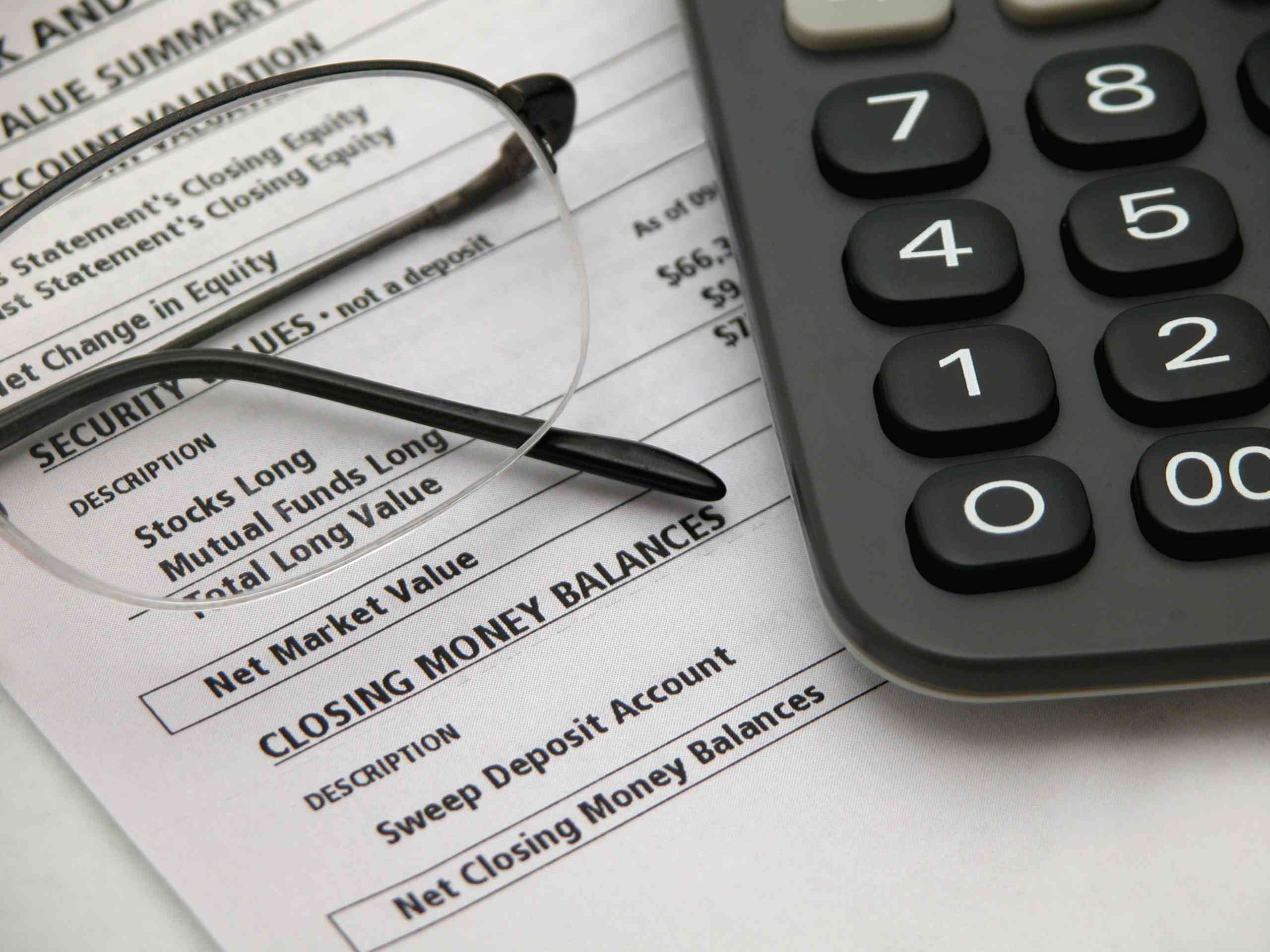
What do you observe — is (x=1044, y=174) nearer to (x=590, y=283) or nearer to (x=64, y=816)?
(x=590, y=283)

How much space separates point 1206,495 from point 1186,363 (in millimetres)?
30

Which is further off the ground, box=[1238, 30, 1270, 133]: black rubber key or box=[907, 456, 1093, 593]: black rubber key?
box=[1238, 30, 1270, 133]: black rubber key

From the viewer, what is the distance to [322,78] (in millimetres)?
293

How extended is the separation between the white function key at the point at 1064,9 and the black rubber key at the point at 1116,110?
14 millimetres

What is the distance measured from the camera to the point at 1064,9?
28 cm

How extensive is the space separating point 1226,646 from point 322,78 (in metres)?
0.25

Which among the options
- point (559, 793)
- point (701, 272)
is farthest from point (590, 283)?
point (559, 793)

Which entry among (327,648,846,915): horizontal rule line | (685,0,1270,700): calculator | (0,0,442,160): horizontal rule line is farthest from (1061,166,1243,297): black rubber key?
(0,0,442,160): horizontal rule line

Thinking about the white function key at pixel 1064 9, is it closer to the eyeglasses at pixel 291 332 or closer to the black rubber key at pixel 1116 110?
the black rubber key at pixel 1116 110

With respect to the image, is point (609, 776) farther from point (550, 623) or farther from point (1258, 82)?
point (1258, 82)

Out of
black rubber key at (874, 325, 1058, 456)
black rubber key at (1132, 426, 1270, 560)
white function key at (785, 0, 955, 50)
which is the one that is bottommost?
black rubber key at (1132, 426, 1270, 560)

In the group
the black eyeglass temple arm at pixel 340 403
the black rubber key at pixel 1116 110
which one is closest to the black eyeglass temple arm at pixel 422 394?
the black eyeglass temple arm at pixel 340 403

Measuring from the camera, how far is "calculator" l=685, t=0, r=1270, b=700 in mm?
230

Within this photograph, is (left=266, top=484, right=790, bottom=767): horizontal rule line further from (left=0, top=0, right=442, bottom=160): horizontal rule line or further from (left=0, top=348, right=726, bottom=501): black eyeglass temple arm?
(left=0, top=0, right=442, bottom=160): horizontal rule line
